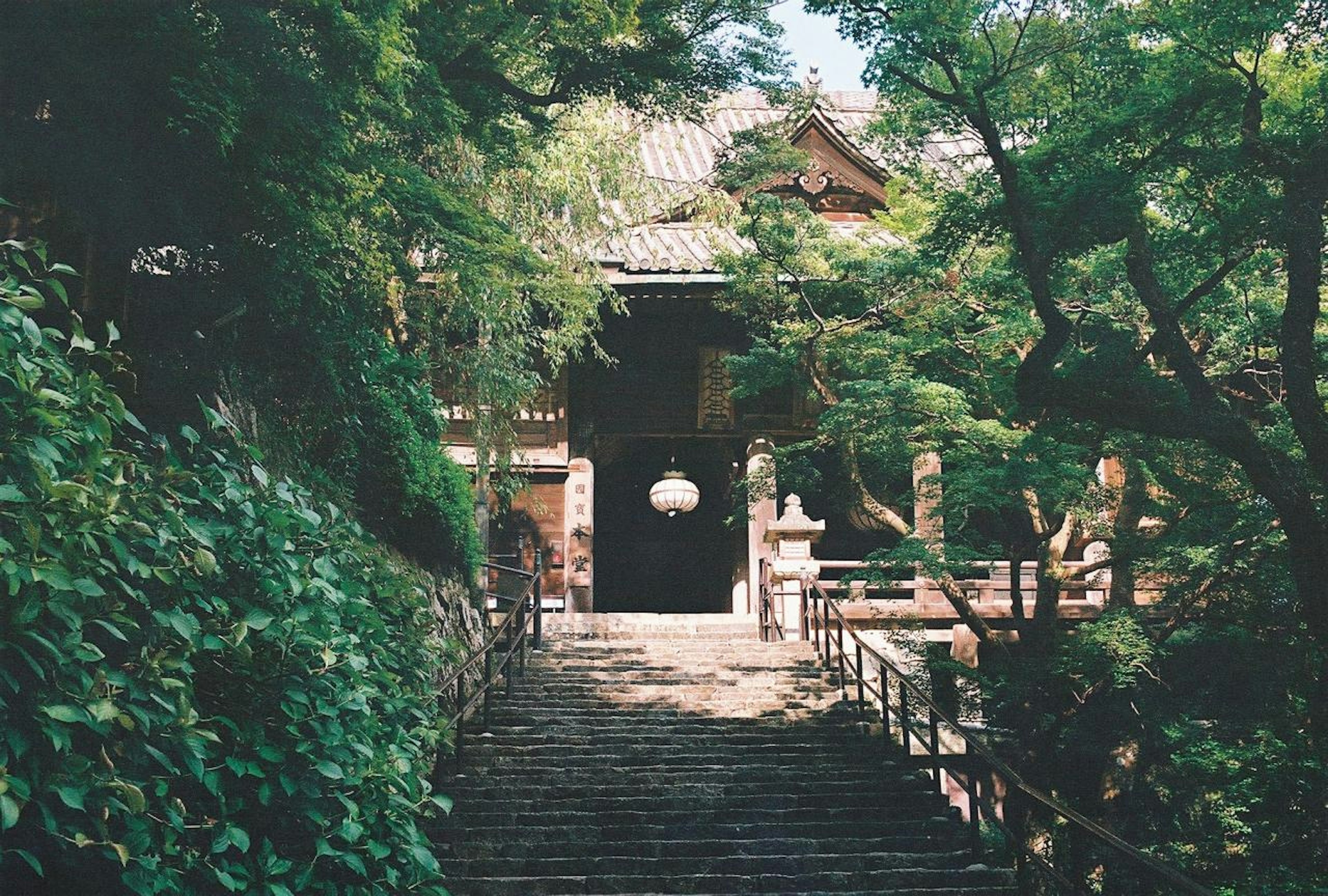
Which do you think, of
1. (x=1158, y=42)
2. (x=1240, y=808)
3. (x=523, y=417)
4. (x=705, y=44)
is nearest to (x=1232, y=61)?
(x=1158, y=42)

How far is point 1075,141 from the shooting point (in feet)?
32.2

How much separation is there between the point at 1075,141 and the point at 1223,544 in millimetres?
4153

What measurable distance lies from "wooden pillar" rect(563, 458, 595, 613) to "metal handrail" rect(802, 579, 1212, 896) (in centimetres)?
394

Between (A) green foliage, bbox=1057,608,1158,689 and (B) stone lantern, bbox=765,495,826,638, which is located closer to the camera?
(A) green foliage, bbox=1057,608,1158,689

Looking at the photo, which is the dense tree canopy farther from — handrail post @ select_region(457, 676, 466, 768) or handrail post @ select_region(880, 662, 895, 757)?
handrail post @ select_region(457, 676, 466, 768)

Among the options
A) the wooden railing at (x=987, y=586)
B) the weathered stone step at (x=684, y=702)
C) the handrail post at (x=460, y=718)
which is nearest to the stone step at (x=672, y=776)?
the handrail post at (x=460, y=718)

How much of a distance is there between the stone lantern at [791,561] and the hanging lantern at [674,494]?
1619 mm

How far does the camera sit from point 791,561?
52.5 ft

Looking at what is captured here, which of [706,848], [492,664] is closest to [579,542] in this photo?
[492,664]

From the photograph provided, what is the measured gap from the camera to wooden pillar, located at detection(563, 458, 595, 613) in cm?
1884

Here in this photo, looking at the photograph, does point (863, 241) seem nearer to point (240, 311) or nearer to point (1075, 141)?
point (1075, 141)

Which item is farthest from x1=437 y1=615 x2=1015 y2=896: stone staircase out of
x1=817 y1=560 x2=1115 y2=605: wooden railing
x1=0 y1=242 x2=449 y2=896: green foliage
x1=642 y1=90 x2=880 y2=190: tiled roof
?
x1=642 y1=90 x2=880 y2=190: tiled roof

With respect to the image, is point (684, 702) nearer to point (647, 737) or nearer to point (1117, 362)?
point (647, 737)

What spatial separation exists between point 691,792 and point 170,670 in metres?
6.09
